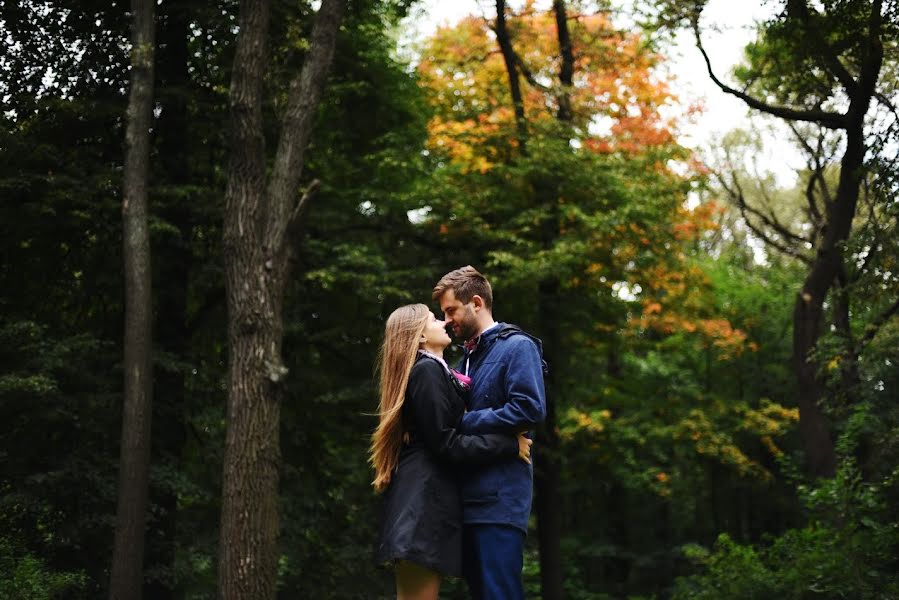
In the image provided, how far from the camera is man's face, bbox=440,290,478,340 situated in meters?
4.27

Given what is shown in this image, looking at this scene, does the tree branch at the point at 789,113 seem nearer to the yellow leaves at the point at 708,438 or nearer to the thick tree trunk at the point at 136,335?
the thick tree trunk at the point at 136,335

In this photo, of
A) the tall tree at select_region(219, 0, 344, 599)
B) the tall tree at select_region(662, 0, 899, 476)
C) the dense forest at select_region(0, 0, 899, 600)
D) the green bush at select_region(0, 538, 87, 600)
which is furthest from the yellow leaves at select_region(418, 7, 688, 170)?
the green bush at select_region(0, 538, 87, 600)

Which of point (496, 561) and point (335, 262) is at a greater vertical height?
point (335, 262)

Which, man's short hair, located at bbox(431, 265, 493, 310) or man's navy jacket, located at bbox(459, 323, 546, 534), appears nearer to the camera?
man's navy jacket, located at bbox(459, 323, 546, 534)

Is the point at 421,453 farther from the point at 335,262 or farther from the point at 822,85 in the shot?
the point at 822,85

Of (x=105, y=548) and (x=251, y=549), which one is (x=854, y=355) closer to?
(x=251, y=549)

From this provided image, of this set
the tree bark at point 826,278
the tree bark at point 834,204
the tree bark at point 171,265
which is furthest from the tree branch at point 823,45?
the tree bark at point 171,265

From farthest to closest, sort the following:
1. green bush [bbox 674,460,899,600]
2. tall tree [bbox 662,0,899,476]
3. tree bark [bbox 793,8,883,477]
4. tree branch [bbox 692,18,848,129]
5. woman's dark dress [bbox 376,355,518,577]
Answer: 1. tree branch [bbox 692,18,848,129]
2. tree bark [bbox 793,8,883,477]
3. tall tree [bbox 662,0,899,476]
4. green bush [bbox 674,460,899,600]
5. woman's dark dress [bbox 376,355,518,577]

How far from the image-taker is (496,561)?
3.95 m

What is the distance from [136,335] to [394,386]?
7240mm

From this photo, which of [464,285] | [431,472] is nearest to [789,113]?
[464,285]

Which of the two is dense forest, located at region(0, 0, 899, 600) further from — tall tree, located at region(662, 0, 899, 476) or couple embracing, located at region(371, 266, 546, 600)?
couple embracing, located at region(371, 266, 546, 600)

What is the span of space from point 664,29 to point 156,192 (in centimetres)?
745

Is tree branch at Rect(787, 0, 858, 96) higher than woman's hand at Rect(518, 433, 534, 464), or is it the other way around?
tree branch at Rect(787, 0, 858, 96)
